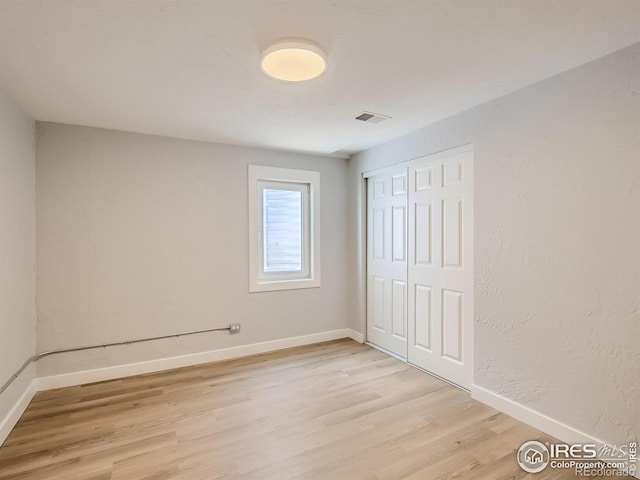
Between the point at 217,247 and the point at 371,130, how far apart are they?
201 centimetres

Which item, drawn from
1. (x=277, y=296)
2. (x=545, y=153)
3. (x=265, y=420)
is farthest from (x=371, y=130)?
(x=265, y=420)

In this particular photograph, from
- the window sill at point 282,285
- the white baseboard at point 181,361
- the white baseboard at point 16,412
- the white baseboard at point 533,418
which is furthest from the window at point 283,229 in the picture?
the white baseboard at point 533,418

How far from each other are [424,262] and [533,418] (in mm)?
1463

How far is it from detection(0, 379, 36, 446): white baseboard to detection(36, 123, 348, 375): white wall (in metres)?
0.19

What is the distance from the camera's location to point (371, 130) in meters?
3.12

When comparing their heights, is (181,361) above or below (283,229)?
below

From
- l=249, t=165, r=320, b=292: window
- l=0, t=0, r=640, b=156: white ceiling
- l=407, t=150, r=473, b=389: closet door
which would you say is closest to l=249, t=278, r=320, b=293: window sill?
l=249, t=165, r=320, b=292: window

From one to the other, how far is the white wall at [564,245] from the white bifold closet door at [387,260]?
0.94 m

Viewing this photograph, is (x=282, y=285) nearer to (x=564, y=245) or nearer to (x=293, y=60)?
(x=293, y=60)

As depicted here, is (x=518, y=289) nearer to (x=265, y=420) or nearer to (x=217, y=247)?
(x=265, y=420)

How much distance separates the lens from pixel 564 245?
205cm

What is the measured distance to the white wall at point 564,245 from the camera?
Answer: 1.79 m

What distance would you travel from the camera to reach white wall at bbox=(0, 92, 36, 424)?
7.04ft

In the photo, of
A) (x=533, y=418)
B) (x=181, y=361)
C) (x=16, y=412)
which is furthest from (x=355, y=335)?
(x=16, y=412)
